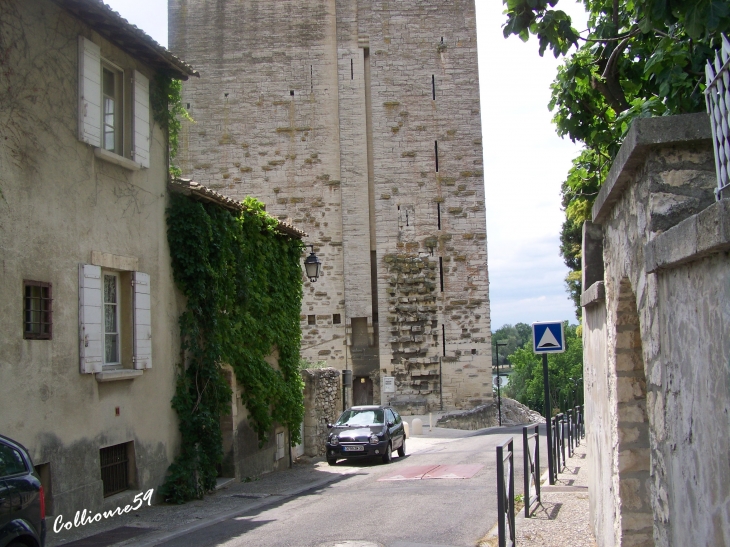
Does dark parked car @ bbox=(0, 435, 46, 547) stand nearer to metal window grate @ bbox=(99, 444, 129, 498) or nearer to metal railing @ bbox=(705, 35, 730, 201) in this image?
metal window grate @ bbox=(99, 444, 129, 498)

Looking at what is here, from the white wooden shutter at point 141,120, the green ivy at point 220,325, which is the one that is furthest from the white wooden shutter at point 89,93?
the green ivy at point 220,325

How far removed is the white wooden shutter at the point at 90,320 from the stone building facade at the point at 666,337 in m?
6.40

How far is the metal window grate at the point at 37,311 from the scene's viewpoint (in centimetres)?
856

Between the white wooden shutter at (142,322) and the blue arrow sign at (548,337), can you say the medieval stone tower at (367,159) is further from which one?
the white wooden shutter at (142,322)

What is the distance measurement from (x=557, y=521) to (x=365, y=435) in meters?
8.35

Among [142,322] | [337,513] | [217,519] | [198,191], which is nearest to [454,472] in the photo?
[337,513]

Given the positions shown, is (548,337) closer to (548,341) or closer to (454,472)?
(548,341)

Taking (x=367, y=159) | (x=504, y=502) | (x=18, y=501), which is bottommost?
(x=504, y=502)

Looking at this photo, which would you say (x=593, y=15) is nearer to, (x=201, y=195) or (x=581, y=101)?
(x=581, y=101)

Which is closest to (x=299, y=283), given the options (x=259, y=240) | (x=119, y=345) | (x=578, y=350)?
(x=259, y=240)

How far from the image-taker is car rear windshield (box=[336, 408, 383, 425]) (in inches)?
669

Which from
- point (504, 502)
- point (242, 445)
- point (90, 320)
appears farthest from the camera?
point (242, 445)

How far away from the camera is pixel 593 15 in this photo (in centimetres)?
884

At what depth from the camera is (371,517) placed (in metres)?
9.12
